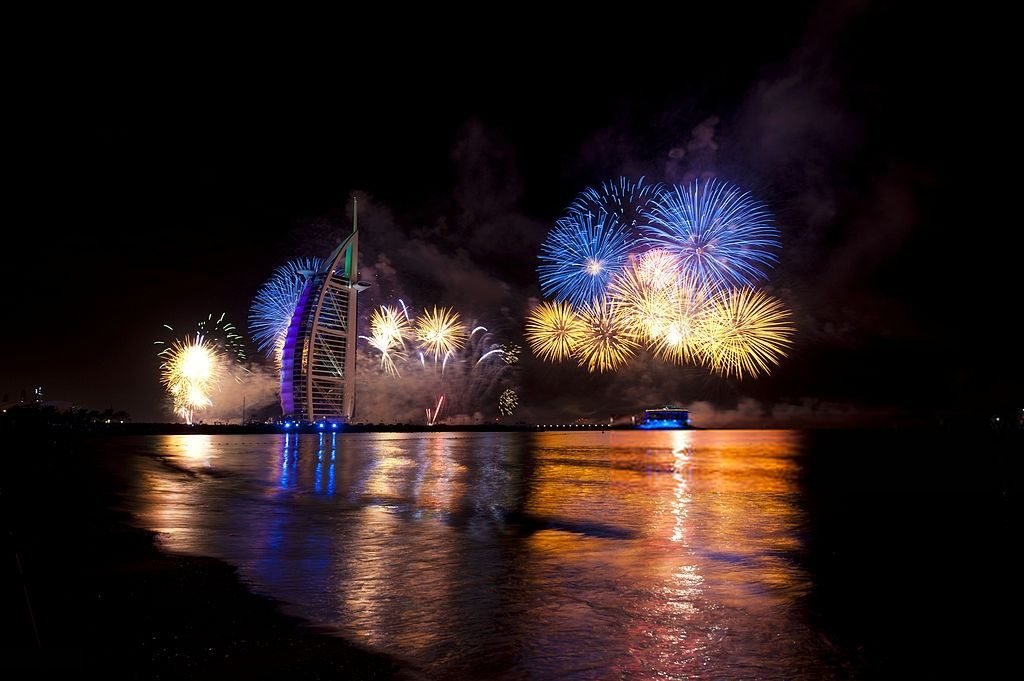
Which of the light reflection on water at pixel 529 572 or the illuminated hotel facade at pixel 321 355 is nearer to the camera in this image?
the light reflection on water at pixel 529 572

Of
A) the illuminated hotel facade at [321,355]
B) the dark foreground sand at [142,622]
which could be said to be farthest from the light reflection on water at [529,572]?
the illuminated hotel facade at [321,355]

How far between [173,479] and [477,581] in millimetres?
29488

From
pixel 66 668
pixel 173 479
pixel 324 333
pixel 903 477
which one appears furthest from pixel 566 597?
pixel 324 333

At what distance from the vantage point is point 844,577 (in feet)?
48.3

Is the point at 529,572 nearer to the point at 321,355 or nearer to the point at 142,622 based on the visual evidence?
the point at 142,622

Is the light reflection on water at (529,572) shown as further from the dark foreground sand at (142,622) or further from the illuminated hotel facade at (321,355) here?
the illuminated hotel facade at (321,355)

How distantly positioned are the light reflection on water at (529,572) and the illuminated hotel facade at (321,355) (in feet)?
397

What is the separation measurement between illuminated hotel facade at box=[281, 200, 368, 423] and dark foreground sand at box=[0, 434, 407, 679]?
137 meters

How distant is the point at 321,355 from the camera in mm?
153375

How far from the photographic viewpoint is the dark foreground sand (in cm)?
771

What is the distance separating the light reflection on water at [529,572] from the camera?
9039 mm

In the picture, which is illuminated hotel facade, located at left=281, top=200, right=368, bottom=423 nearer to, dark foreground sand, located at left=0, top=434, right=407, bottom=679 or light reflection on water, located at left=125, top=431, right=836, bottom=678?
light reflection on water, located at left=125, top=431, right=836, bottom=678

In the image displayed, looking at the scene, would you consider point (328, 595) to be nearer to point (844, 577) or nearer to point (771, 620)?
point (771, 620)

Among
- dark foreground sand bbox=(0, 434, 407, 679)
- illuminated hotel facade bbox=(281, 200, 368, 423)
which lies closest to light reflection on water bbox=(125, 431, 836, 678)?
dark foreground sand bbox=(0, 434, 407, 679)
